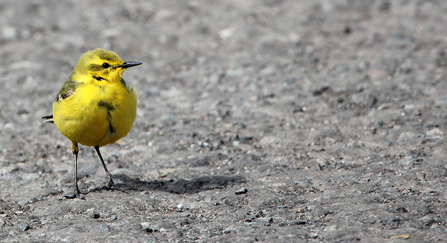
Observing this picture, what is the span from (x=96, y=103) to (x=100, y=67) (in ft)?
1.58

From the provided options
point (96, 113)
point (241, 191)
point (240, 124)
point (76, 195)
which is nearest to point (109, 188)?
point (76, 195)

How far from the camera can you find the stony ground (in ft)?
14.5

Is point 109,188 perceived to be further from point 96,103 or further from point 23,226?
point 23,226

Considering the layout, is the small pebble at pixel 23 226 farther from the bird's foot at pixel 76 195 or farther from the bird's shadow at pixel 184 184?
the bird's shadow at pixel 184 184

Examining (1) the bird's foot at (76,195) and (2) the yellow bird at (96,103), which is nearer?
(2) the yellow bird at (96,103)

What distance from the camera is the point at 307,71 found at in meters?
8.40

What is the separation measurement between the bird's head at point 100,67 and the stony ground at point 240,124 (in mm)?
1092

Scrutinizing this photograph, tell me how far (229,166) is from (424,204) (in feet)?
6.86

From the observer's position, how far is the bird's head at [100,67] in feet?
17.0

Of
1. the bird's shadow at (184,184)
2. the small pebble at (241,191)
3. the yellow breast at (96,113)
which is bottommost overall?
the bird's shadow at (184,184)

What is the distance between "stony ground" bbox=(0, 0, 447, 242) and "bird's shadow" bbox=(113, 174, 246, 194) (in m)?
0.02

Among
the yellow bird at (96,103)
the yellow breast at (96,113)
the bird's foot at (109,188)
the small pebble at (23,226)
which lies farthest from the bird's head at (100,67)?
the small pebble at (23,226)

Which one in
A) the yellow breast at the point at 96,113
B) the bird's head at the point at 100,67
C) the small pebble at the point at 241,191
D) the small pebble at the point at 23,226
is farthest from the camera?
the bird's head at the point at 100,67

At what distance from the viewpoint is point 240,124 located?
6.96 metres
